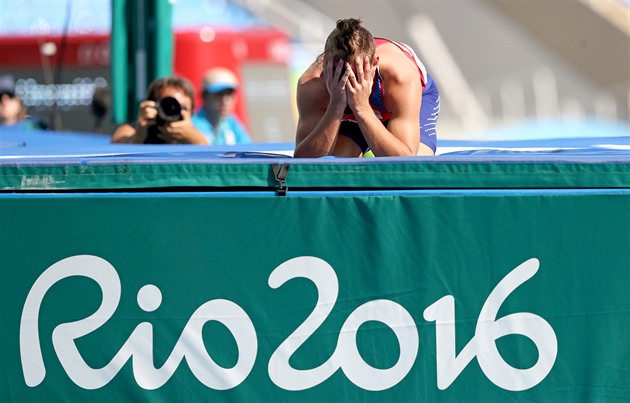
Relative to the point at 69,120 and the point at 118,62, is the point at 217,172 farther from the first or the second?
the point at 69,120

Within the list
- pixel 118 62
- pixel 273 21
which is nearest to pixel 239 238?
pixel 118 62

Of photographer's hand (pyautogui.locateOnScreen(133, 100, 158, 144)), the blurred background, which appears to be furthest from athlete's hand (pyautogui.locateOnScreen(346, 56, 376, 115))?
the blurred background

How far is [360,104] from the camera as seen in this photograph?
375 centimetres

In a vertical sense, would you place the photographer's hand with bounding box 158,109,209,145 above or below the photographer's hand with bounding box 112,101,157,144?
below

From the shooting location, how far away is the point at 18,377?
3008 mm

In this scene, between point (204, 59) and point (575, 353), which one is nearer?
point (575, 353)

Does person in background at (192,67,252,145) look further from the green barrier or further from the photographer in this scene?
the green barrier

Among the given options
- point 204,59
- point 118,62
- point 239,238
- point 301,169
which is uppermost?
point 204,59

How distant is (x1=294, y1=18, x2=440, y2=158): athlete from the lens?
12.2ft

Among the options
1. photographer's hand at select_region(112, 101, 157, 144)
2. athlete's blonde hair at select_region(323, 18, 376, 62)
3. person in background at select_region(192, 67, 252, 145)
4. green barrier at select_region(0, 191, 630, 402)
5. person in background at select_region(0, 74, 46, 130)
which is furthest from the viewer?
person in background at select_region(0, 74, 46, 130)

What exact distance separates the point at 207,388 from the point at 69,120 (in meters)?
8.61

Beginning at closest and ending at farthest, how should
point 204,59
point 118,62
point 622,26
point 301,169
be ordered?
point 301,169
point 118,62
point 204,59
point 622,26

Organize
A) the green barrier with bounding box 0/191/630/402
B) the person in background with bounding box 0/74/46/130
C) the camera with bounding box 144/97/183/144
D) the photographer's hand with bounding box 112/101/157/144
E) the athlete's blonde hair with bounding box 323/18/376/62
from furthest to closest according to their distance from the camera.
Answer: the person in background with bounding box 0/74/46/130, the photographer's hand with bounding box 112/101/157/144, the camera with bounding box 144/97/183/144, the athlete's blonde hair with bounding box 323/18/376/62, the green barrier with bounding box 0/191/630/402

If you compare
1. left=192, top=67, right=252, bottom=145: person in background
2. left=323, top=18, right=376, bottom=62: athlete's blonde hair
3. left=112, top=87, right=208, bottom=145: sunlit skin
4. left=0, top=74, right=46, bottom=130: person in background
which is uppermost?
left=0, top=74, right=46, bottom=130: person in background
